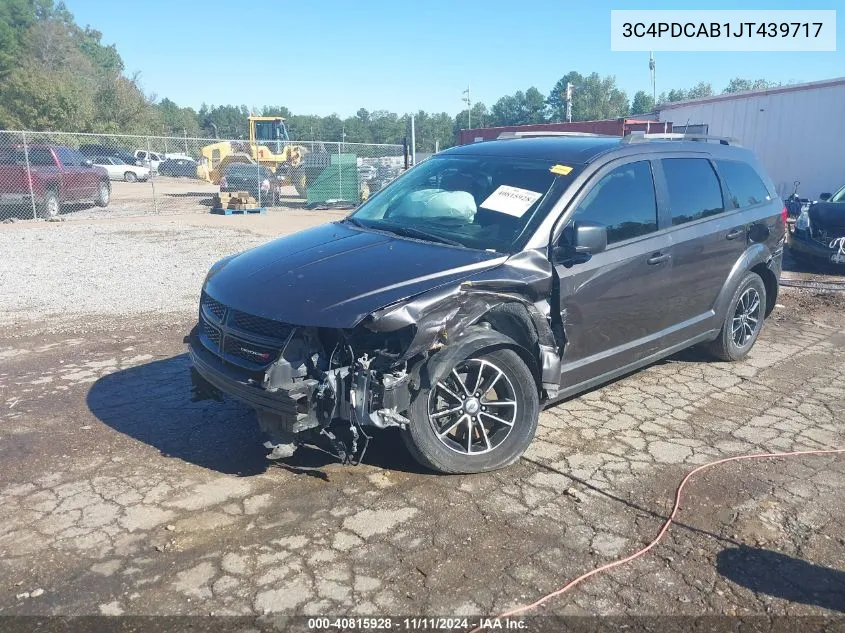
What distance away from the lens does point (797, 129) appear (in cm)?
1833

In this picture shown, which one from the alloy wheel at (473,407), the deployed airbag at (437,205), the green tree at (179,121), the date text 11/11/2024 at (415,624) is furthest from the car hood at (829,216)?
the green tree at (179,121)

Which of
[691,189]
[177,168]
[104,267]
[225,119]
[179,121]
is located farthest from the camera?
[225,119]

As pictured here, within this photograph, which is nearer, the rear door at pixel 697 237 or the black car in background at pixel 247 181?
the rear door at pixel 697 237

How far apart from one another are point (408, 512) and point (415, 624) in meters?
0.86

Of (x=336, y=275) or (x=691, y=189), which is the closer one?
(x=336, y=275)

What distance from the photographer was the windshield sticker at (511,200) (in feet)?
14.5

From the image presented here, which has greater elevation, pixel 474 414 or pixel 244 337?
pixel 244 337

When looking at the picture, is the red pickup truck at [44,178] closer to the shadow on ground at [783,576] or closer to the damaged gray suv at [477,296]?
the damaged gray suv at [477,296]

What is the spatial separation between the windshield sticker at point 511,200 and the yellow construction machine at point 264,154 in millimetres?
17466

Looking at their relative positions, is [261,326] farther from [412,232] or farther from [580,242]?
[580,242]

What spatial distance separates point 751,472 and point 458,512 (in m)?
1.84

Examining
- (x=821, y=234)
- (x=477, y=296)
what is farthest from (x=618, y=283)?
(x=821, y=234)

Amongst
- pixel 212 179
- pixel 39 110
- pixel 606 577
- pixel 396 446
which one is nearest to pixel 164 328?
pixel 396 446

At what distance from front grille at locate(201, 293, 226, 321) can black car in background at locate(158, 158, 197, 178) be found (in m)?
39.8
